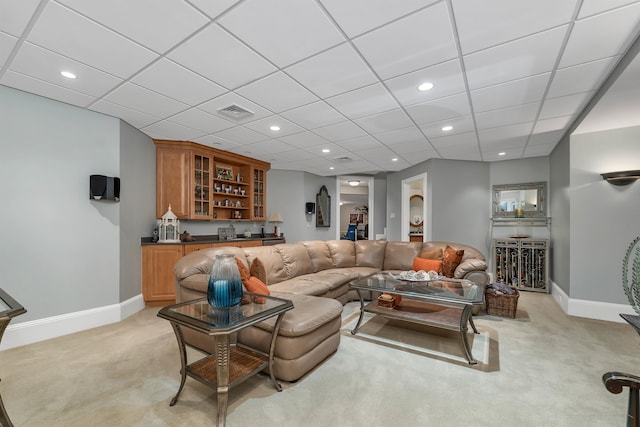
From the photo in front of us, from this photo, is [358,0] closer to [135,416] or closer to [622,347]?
[135,416]

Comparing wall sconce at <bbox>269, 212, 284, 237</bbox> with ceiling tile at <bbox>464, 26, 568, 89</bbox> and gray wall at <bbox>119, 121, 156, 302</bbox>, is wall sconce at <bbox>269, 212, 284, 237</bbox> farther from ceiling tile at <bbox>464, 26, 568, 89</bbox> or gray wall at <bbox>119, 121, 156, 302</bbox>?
ceiling tile at <bbox>464, 26, 568, 89</bbox>

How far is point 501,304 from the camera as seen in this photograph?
3627 mm

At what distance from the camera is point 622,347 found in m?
2.76

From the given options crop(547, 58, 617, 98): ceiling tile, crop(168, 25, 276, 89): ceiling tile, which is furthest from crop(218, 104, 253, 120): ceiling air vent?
crop(547, 58, 617, 98): ceiling tile

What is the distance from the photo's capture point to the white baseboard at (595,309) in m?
3.49

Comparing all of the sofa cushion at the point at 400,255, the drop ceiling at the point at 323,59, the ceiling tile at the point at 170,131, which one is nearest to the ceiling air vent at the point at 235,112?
the drop ceiling at the point at 323,59

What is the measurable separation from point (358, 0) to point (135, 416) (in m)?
2.87

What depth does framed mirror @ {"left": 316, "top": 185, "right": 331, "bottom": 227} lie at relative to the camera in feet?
24.4

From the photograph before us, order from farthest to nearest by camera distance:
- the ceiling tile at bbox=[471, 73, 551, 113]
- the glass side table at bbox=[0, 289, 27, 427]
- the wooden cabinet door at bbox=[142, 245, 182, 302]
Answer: the wooden cabinet door at bbox=[142, 245, 182, 302] < the ceiling tile at bbox=[471, 73, 551, 113] < the glass side table at bbox=[0, 289, 27, 427]

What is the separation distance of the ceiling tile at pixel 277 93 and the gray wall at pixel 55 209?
198 centimetres

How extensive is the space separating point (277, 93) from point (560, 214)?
4.58m

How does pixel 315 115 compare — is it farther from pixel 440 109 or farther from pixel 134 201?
pixel 134 201

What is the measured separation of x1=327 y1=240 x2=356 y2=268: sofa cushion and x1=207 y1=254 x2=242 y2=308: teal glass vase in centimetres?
298

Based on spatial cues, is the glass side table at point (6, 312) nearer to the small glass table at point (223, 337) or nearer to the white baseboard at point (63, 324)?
the small glass table at point (223, 337)
